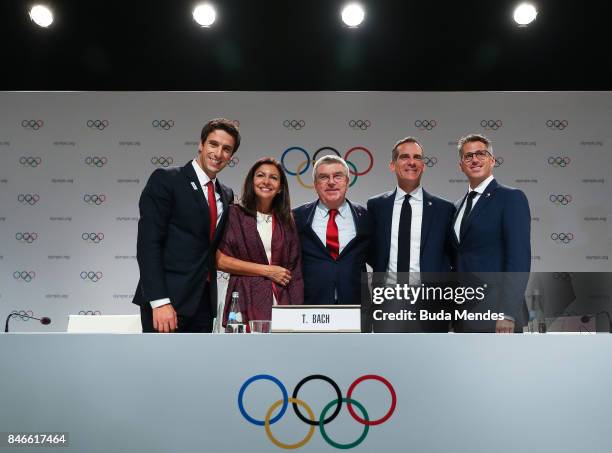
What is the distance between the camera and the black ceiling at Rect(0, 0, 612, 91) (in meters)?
5.36

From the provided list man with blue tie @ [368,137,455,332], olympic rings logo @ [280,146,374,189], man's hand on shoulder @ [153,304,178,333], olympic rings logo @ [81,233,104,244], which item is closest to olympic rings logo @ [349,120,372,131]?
olympic rings logo @ [280,146,374,189]

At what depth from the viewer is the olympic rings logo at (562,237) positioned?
19.0ft

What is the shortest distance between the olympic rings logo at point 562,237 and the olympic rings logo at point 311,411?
4267mm

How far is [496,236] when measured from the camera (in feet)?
10.4

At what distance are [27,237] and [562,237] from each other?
4.69 meters

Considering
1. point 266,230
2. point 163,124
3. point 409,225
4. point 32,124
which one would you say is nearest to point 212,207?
point 266,230

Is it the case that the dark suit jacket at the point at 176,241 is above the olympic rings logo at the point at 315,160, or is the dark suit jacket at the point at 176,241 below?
below

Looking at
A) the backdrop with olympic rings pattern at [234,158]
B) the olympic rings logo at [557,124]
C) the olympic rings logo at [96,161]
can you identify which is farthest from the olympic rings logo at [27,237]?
the olympic rings logo at [557,124]

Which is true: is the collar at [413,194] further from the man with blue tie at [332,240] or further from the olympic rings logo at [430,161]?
the olympic rings logo at [430,161]

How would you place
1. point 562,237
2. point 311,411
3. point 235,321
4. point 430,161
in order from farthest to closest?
1. point 430,161
2. point 562,237
3. point 235,321
4. point 311,411

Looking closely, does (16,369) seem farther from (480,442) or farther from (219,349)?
(480,442)

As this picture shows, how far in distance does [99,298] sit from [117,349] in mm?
3994

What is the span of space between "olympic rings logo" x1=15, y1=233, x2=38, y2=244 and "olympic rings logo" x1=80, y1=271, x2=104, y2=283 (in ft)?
1.79

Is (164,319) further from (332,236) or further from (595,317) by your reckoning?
(595,317)
